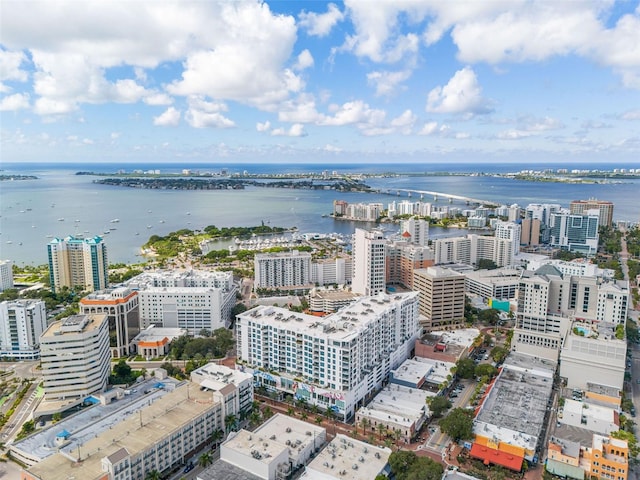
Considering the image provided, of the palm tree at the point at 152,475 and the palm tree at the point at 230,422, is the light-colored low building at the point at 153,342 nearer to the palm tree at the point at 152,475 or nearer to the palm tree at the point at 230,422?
the palm tree at the point at 230,422

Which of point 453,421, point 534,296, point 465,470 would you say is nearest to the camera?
point 465,470

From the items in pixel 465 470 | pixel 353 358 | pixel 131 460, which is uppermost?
pixel 353 358

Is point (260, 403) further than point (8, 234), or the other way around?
point (8, 234)

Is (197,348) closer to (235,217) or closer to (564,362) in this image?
(564,362)

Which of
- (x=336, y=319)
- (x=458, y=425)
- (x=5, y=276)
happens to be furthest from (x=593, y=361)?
(x=5, y=276)

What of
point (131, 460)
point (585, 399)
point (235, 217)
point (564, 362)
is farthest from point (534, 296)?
point (235, 217)

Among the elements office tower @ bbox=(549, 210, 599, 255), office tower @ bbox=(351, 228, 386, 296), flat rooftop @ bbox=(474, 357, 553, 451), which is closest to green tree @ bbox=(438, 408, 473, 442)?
flat rooftop @ bbox=(474, 357, 553, 451)

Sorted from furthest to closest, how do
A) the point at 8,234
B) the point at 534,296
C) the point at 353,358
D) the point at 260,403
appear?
1. the point at 8,234
2. the point at 534,296
3. the point at 260,403
4. the point at 353,358
